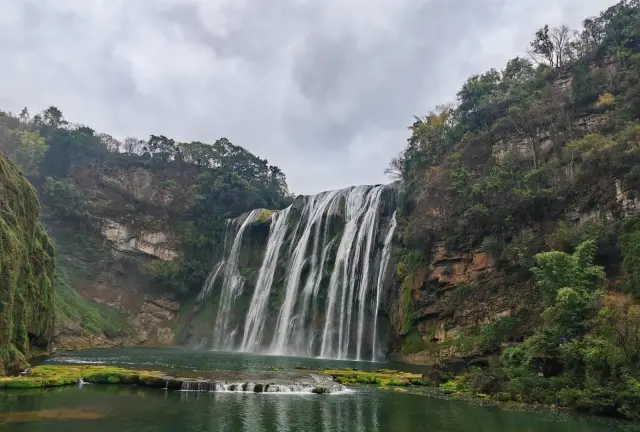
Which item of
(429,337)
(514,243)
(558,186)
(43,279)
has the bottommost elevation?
(429,337)

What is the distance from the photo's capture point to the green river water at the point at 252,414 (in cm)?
1247

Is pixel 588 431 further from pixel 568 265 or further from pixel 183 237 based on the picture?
pixel 183 237

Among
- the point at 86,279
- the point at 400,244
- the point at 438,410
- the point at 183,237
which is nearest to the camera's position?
the point at 438,410

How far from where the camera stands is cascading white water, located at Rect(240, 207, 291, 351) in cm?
4841

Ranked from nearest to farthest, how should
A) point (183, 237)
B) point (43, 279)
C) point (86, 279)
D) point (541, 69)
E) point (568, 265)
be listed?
point (568, 265) < point (43, 279) < point (541, 69) < point (86, 279) < point (183, 237)

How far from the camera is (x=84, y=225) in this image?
A: 197 ft

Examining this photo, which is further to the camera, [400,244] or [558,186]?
[400,244]

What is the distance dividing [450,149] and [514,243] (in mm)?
14703

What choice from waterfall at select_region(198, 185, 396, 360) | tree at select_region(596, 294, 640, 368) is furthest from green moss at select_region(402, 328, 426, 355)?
tree at select_region(596, 294, 640, 368)

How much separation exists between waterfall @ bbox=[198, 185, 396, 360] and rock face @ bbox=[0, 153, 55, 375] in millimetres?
20081

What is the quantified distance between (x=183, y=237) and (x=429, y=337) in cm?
3859

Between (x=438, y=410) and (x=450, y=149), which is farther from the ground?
(x=450, y=149)

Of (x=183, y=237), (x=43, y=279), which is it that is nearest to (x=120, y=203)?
(x=183, y=237)

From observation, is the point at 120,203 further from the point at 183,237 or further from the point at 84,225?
the point at 183,237
